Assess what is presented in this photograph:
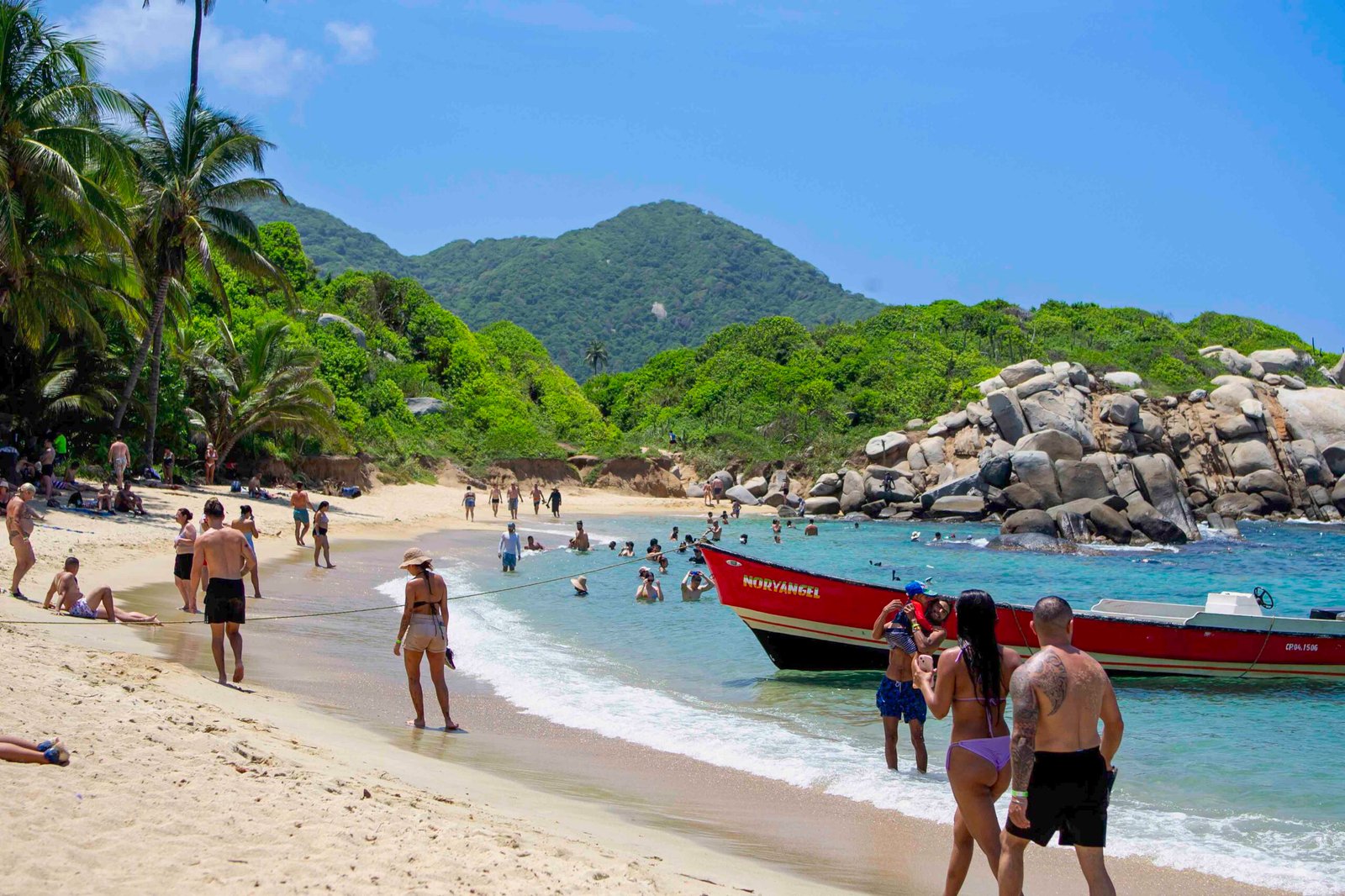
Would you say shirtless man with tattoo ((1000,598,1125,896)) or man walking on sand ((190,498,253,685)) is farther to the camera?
man walking on sand ((190,498,253,685))

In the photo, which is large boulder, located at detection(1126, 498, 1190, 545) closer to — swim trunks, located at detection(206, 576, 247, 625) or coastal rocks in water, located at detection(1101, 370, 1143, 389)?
coastal rocks in water, located at detection(1101, 370, 1143, 389)

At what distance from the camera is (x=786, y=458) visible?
5088 centimetres

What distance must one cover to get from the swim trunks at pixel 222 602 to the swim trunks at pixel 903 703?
17.9 ft

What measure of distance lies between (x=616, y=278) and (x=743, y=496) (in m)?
119

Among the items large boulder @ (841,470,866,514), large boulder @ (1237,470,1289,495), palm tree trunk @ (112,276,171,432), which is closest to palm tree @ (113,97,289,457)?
palm tree trunk @ (112,276,171,432)

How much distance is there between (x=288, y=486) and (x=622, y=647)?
21.9m

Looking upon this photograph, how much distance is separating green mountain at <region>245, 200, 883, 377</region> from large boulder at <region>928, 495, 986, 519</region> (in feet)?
305

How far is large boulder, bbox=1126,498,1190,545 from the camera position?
109ft

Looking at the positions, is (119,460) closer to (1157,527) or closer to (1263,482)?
(1157,527)

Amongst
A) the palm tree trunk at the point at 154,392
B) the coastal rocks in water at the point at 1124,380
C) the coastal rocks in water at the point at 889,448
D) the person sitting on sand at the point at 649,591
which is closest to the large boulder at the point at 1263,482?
the coastal rocks in water at the point at 1124,380

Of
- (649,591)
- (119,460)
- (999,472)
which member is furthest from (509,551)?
(999,472)

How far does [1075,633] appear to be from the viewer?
481 inches

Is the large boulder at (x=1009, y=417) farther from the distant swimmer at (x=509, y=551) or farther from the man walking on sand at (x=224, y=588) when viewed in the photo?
the man walking on sand at (x=224, y=588)

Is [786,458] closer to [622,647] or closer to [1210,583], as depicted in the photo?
[1210,583]
